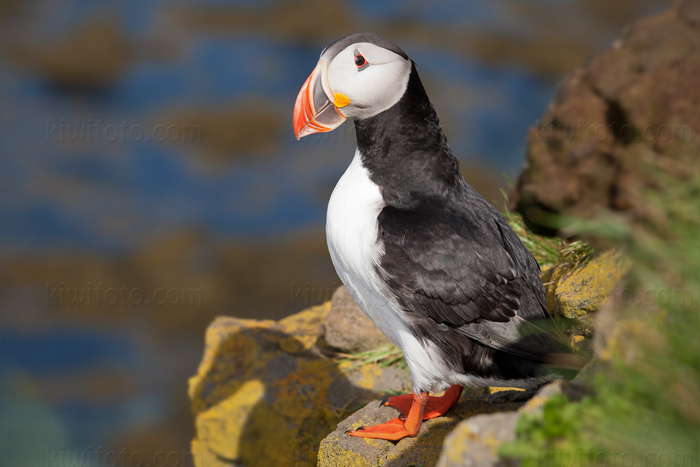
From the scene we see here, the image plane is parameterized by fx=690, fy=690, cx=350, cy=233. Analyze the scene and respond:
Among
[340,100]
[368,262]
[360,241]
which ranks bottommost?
[368,262]

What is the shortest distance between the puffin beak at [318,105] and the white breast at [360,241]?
29 cm

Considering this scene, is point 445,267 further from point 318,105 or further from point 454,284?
point 318,105

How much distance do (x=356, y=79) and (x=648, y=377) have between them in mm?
2281

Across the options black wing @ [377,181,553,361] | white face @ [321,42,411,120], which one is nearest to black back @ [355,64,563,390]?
black wing @ [377,181,553,361]

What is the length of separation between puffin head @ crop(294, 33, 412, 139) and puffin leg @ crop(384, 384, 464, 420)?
1.71 meters

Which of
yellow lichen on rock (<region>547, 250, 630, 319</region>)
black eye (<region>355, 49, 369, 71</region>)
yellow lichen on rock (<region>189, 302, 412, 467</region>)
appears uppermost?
black eye (<region>355, 49, 369, 71</region>)

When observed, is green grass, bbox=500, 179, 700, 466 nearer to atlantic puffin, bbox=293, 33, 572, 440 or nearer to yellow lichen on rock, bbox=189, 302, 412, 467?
atlantic puffin, bbox=293, 33, 572, 440

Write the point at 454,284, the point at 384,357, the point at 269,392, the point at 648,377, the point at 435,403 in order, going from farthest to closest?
the point at 269,392
the point at 384,357
the point at 435,403
the point at 454,284
the point at 648,377

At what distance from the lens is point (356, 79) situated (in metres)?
3.78

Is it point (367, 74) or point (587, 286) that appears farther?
point (587, 286)

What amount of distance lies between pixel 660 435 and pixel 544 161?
511 cm

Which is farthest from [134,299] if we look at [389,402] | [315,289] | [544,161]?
[389,402]

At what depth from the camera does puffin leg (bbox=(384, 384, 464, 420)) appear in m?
4.11

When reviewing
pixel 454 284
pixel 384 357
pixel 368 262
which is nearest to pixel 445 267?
pixel 454 284
